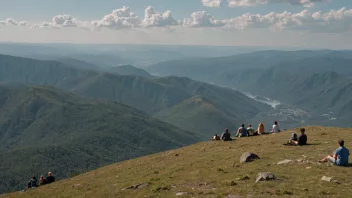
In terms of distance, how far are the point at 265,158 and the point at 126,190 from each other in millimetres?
14429

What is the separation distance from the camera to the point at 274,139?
5119 cm

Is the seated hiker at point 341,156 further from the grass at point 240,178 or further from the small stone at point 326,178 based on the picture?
the small stone at point 326,178

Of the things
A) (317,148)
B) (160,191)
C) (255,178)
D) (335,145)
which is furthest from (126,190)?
(335,145)

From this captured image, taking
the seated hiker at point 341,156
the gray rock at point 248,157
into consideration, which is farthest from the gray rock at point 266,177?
the gray rock at point 248,157

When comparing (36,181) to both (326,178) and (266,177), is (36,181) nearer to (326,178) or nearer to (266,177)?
(266,177)

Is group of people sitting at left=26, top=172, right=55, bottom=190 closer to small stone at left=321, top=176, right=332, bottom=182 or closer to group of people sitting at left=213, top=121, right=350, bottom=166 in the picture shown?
group of people sitting at left=213, top=121, right=350, bottom=166

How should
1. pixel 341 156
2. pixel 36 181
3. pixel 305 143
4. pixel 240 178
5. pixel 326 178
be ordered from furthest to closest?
pixel 36 181 < pixel 305 143 < pixel 341 156 < pixel 240 178 < pixel 326 178

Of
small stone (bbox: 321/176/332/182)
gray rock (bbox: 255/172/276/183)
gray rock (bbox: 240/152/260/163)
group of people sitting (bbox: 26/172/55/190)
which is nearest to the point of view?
small stone (bbox: 321/176/332/182)

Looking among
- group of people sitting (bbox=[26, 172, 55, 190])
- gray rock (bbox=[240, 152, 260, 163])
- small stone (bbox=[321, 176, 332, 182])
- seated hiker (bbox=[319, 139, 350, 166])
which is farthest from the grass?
group of people sitting (bbox=[26, 172, 55, 190])

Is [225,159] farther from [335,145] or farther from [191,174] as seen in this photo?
[335,145]

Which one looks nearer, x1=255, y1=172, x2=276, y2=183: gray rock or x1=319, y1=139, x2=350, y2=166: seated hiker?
x1=255, y1=172, x2=276, y2=183: gray rock

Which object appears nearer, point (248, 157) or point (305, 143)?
point (248, 157)

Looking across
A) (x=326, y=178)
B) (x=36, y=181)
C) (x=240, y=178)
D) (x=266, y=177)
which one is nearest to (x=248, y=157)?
(x=240, y=178)

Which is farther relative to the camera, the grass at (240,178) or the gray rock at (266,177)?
the gray rock at (266,177)
